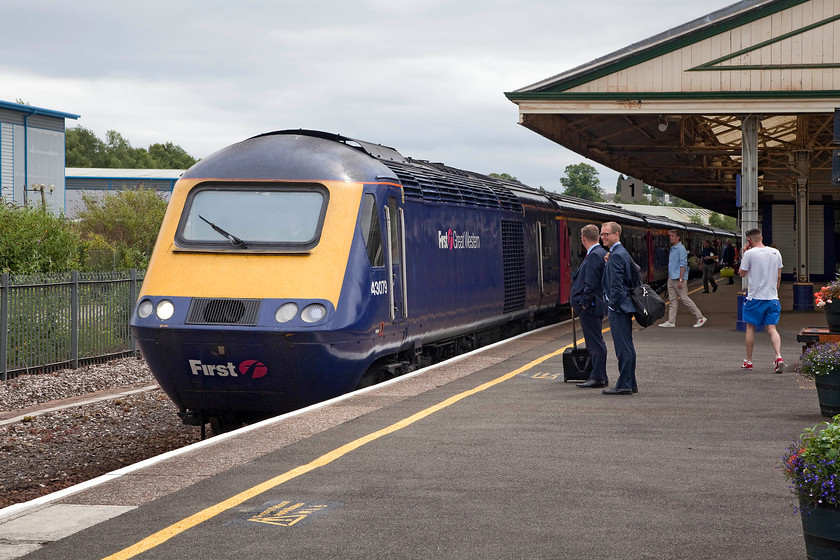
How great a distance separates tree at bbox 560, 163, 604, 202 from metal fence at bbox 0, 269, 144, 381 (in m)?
161

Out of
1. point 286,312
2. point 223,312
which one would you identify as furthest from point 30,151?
point 286,312

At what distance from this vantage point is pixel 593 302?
37.2ft

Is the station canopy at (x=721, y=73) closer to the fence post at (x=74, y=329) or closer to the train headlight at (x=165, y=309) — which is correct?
the fence post at (x=74, y=329)

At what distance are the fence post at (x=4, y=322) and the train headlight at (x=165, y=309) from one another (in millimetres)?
5966

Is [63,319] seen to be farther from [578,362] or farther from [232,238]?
[578,362]

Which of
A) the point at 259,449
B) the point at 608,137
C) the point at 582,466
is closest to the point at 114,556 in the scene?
the point at 259,449

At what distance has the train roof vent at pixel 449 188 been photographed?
41.6 feet

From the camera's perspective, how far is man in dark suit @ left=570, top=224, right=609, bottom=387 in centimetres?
1123

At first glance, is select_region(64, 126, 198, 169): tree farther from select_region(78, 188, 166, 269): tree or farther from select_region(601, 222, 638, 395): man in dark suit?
select_region(601, 222, 638, 395): man in dark suit

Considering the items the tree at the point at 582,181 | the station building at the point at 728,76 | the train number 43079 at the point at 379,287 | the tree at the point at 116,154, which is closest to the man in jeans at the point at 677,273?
the station building at the point at 728,76

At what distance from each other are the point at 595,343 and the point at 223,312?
398 centimetres

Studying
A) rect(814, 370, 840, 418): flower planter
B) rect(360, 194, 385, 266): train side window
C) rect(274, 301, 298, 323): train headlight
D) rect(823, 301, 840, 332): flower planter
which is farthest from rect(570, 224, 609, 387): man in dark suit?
rect(274, 301, 298, 323): train headlight

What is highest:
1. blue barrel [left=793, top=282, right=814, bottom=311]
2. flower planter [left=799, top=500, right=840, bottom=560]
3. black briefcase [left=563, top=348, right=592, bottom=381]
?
blue barrel [left=793, top=282, right=814, bottom=311]

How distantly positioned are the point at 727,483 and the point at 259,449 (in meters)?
3.31
